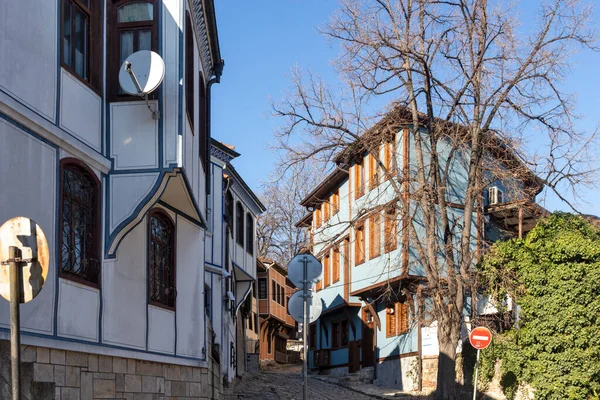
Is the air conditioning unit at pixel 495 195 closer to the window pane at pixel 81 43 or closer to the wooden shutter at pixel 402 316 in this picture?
the wooden shutter at pixel 402 316

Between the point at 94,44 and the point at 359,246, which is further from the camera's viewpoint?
the point at 359,246

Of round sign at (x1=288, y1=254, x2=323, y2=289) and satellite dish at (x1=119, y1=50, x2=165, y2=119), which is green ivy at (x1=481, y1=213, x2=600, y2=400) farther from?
satellite dish at (x1=119, y1=50, x2=165, y2=119)

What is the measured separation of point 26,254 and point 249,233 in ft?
86.1

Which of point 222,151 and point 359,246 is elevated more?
point 222,151

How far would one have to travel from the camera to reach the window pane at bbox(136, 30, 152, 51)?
12719 mm

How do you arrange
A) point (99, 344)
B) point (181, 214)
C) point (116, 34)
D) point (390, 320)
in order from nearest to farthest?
point (99, 344) < point (116, 34) < point (181, 214) < point (390, 320)

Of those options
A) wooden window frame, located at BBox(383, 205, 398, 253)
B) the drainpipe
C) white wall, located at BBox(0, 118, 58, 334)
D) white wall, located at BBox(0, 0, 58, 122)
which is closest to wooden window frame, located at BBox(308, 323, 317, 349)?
wooden window frame, located at BBox(383, 205, 398, 253)

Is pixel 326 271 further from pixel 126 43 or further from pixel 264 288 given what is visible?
pixel 126 43

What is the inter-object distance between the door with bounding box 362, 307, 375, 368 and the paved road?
2.69 metres

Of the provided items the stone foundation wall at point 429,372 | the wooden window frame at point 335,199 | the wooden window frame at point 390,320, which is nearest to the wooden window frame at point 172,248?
the stone foundation wall at point 429,372

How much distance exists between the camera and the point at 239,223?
30.0m

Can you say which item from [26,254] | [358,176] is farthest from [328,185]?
[26,254]

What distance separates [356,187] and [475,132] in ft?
37.8

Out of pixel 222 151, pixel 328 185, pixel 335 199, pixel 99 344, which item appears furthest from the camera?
pixel 335 199
